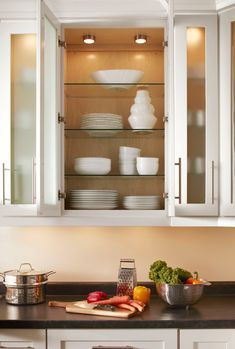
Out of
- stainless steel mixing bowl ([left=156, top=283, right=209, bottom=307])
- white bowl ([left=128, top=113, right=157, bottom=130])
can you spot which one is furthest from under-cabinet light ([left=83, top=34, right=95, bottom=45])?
stainless steel mixing bowl ([left=156, top=283, right=209, bottom=307])

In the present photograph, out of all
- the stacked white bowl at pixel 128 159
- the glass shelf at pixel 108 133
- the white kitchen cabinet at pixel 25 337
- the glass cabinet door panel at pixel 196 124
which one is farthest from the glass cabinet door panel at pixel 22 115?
the glass cabinet door panel at pixel 196 124

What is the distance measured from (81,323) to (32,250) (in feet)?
2.63

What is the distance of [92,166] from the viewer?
3.00 meters

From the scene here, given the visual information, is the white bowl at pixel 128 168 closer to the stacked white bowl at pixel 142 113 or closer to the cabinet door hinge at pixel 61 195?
the stacked white bowl at pixel 142 113

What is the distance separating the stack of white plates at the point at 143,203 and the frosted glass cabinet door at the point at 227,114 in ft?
1.08

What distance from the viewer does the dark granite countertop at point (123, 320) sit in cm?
255

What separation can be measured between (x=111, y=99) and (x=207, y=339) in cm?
127

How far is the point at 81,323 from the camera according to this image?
2.55 metres

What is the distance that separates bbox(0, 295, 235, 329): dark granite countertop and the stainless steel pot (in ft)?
0.32

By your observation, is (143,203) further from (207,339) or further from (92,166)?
(207,339)

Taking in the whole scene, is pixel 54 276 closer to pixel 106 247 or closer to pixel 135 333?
pixel 106 247

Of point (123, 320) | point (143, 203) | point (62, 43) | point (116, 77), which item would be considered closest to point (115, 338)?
point (123, 320)

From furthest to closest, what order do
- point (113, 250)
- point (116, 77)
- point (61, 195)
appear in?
point (113, 250) < point (116, 77) < point (61, 195)

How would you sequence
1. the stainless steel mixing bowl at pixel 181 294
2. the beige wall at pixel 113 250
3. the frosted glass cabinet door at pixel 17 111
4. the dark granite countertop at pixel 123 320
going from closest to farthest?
1. the dark granite countertop at pixel 123 320
2. the stainless steel mixing bowl at pixel 181 294
3. the frosted glass cabinet door at pixel 17 111
4. the beige wall at pixel 113 250
